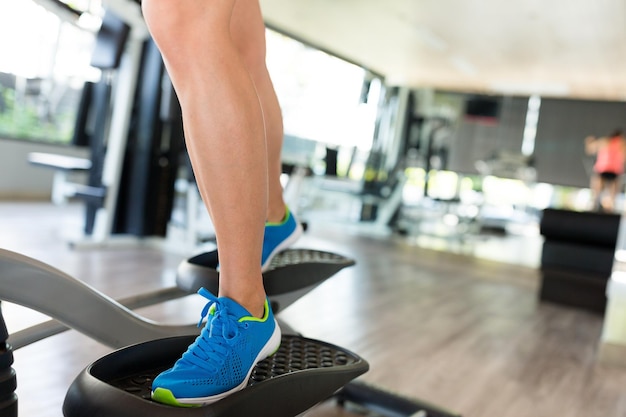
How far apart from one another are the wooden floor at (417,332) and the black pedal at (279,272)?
1.29 ft

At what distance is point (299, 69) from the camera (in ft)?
15.4

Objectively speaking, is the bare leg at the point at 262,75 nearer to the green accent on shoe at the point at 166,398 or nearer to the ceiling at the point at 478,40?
the green accent on shoe at the point at 166,398

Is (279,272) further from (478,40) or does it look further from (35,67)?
(35,67)

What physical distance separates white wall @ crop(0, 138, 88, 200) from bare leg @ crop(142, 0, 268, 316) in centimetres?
520

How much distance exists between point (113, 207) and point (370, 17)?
9.12 feet

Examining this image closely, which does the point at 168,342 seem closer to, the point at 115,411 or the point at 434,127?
the point at 115,411

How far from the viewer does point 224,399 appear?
0.62 meters

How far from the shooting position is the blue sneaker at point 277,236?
104 cm

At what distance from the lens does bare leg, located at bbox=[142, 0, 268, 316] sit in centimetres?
70

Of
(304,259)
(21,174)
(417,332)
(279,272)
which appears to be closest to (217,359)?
(279,272)

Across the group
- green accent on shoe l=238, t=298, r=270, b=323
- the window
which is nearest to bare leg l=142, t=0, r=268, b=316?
green accent on shoe l=238, t=298, r=270, b=323

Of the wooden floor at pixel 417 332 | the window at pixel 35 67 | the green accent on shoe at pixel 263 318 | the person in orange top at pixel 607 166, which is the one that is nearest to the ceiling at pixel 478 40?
the person in orange top at pixel 607 166

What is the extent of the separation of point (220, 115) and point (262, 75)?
0.40 metres

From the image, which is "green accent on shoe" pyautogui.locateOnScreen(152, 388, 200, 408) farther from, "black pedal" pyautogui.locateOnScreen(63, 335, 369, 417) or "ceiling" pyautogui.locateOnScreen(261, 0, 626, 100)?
"ceiling" pyautogui.locateOnScreen(261, 0, 626, 100)
